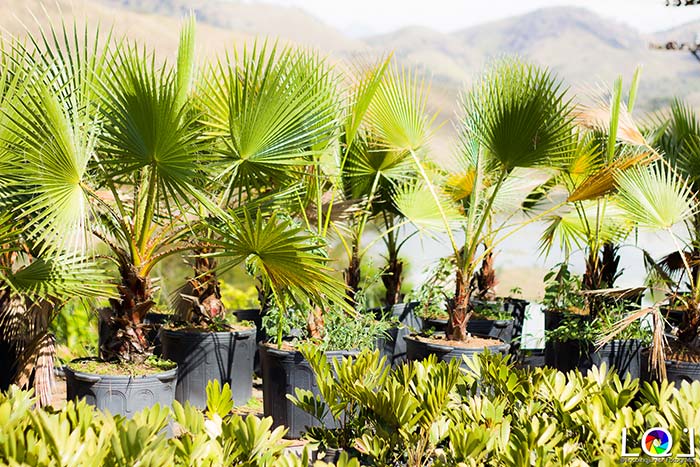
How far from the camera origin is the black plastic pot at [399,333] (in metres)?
5.86

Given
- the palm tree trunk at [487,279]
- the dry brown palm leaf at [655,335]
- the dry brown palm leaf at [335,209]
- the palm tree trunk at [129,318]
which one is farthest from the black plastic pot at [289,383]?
the palm tree trunk at [487,279]

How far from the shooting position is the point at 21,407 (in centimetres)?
247

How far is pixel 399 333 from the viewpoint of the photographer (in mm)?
6156

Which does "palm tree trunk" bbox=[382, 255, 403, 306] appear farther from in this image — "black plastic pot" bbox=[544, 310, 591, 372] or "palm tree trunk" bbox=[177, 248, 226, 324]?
"palm tree trunk" bbox=[177, 248, 226, 324]

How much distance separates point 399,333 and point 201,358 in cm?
176

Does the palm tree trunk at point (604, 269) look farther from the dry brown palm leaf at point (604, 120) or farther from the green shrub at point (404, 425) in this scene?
the green shrub at point (404, 425)

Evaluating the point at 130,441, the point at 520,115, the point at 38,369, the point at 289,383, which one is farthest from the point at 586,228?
the point at 130,441

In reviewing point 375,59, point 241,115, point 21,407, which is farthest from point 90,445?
point 375,59

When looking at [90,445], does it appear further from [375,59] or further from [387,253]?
[387,253]

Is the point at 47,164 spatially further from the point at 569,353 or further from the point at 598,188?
the point at 569,353

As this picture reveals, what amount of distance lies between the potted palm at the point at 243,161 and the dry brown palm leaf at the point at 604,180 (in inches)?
69.6

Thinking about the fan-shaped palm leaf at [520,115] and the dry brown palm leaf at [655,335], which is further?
the fan-shaped palm leaf at [520,115]

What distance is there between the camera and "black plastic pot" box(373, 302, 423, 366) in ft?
19.2

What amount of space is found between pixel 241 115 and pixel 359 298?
198 centimetres
